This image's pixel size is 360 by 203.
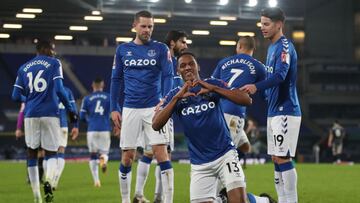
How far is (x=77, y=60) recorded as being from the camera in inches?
1848

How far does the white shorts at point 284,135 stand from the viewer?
862cm

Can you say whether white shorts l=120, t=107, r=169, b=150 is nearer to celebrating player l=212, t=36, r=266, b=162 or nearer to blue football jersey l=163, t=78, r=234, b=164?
celebrating player l=212, t=36, r=266, b=162

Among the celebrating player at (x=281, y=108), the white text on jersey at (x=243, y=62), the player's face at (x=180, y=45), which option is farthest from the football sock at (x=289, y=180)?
the player's face at (x=180, y=45)

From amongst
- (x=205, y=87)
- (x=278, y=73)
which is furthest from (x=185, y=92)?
(x=278, y=73)

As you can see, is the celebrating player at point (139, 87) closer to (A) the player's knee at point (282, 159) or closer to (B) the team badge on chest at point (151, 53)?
(B) the team badge on chest at point (151, 53)

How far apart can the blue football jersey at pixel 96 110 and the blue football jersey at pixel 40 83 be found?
6322mm

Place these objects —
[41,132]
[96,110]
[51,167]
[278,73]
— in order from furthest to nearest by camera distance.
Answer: [96,110]
[51,167]
[41,132]
[278,73]

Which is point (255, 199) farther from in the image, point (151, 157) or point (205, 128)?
point (151, 157)

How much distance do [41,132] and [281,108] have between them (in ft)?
14.1

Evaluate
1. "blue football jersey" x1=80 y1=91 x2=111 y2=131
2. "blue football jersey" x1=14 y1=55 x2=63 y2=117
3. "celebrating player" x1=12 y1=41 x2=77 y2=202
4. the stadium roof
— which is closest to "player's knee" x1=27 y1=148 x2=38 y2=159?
"celebrating player" x1=12 y1=41 x2=77 y2=202

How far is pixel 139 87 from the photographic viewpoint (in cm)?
1000

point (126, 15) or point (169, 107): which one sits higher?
point (169, 107)

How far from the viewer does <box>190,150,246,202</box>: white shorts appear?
727cm

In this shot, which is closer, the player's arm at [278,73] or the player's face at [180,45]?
the player's arm at [278,73]
